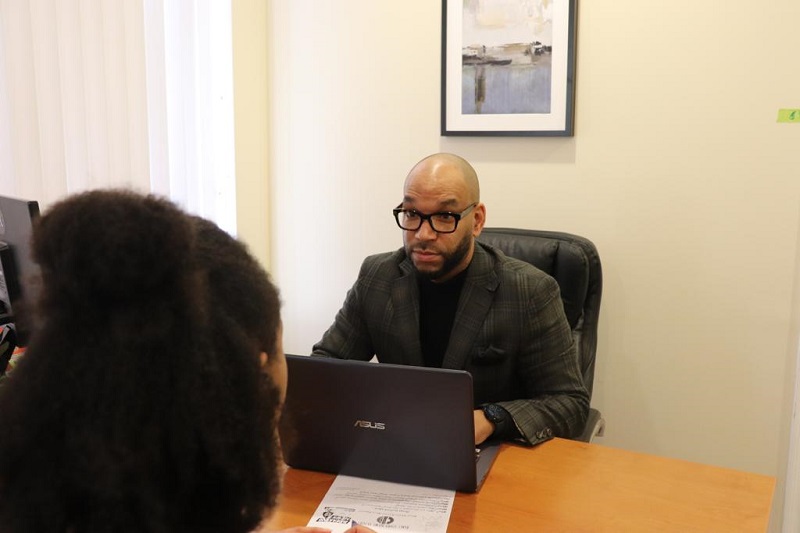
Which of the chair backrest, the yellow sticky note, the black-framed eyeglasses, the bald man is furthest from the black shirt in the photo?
the yellow sticky note

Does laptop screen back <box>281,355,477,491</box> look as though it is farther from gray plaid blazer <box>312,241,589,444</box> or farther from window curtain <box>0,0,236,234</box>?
window curtain <box>0,0,236,234</box>

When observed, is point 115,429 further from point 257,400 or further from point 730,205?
point 730,205

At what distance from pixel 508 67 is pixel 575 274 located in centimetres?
82

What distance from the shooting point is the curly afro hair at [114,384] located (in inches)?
21.9

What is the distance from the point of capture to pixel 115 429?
0.56 metres

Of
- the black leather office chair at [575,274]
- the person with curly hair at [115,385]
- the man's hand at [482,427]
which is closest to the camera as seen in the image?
the person with curly hair at [115,385]

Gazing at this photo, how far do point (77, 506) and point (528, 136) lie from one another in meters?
2.15

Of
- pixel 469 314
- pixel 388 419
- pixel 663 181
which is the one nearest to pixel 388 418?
pixel 388 419

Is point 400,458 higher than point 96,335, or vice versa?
point 96,335

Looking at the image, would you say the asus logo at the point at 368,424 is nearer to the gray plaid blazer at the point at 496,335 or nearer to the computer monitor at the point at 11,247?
the gray plaid blazer at the point at 496,335

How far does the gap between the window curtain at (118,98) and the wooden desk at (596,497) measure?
51.0 inches

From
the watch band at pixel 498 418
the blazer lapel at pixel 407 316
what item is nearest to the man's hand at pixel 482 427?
the watch band at pixel 498 418

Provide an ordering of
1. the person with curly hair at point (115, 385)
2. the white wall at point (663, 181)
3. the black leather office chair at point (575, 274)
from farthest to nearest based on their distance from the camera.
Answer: the white wall at point (663, 181) < the black leather office chair at point (575, 274) < the person with curly hair at point (115, 385)

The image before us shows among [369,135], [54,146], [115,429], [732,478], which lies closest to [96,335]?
[115,429]
